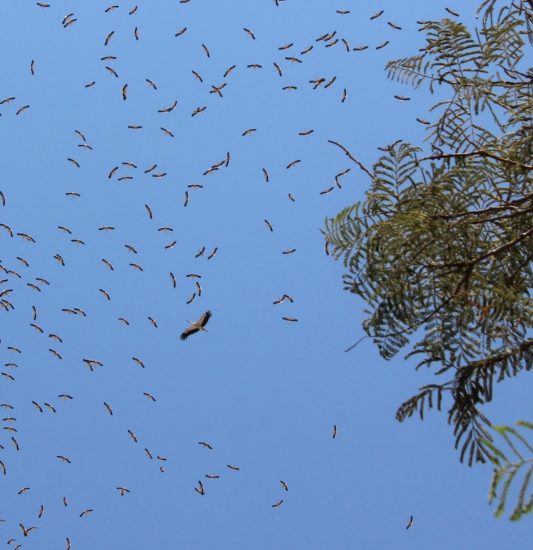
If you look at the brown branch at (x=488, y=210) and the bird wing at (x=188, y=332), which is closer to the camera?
the brown branch at (x=488, y=210)

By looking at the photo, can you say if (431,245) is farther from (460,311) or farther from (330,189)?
(330,189)

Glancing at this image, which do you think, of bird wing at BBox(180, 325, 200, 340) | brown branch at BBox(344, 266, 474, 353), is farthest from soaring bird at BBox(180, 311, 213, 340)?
brown branch at BBox(344, 266, 474, 353)

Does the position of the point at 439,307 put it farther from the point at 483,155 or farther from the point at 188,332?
the point at 188,332

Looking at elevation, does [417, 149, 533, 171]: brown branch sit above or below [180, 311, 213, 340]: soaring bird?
below

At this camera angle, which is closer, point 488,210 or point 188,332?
point 488,210

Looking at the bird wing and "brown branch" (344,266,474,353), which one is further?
the bird wing

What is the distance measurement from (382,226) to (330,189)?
131 inches

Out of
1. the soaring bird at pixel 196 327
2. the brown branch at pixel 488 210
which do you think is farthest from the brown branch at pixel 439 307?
the soaring bird at pixel 196 327

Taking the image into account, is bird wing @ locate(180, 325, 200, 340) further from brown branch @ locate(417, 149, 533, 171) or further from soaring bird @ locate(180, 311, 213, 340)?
brown branch @ locate(417, 149, 533, 171)

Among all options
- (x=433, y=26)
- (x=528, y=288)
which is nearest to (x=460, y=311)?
(x=528, y=288)

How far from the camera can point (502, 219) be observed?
3.41 meters

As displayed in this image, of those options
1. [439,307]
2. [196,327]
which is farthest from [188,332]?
[439,307]

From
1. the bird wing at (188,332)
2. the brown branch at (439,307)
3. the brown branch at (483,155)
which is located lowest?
the brown branch at (439,307)

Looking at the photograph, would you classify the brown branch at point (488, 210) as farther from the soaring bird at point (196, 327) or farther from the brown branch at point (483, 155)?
the soaring bird at point (196, 327)
